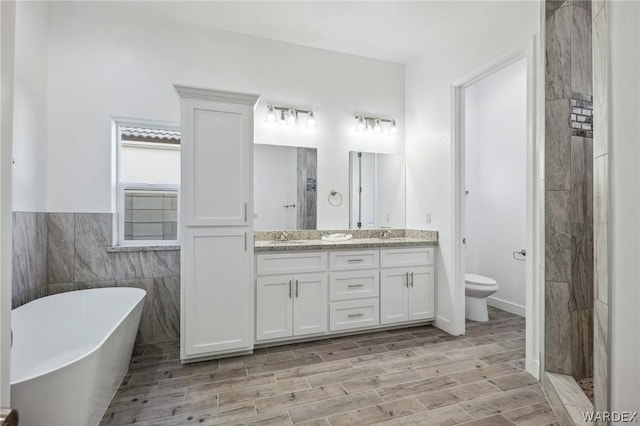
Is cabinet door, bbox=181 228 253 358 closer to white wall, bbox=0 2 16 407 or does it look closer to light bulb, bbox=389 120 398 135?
white wall, bbox=0 2 16 407

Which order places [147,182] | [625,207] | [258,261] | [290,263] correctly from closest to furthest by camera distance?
[625,207], [258,261], [290,263], [147,182]

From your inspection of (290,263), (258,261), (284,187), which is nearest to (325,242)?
(290,263)

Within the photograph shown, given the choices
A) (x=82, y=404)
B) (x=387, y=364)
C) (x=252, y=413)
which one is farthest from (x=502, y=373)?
(x=82, y=404)

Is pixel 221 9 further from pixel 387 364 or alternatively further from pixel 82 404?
pixel 387 364

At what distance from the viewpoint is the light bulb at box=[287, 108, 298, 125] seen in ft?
10.8

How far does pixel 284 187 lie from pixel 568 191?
238 centimetres

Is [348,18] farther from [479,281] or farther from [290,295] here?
[479,281]

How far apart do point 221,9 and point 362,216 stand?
2453 mm

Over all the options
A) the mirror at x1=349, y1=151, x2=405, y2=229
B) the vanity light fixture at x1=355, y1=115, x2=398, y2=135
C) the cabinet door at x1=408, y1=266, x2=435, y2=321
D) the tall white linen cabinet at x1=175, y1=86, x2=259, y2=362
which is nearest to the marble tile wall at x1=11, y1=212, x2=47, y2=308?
the tall white linen cabinet at x1=175, y1=86, x2=259, y2=362

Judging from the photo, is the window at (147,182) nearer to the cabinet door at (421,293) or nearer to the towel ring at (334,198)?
the towel ring at (334,198)

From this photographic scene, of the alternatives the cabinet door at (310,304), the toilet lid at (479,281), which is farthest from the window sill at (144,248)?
the toilet lid at (479,281)

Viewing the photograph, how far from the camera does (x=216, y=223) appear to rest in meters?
2.44

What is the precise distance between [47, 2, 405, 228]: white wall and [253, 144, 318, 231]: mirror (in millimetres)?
105

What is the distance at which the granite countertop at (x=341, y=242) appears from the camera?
2.77 metres
